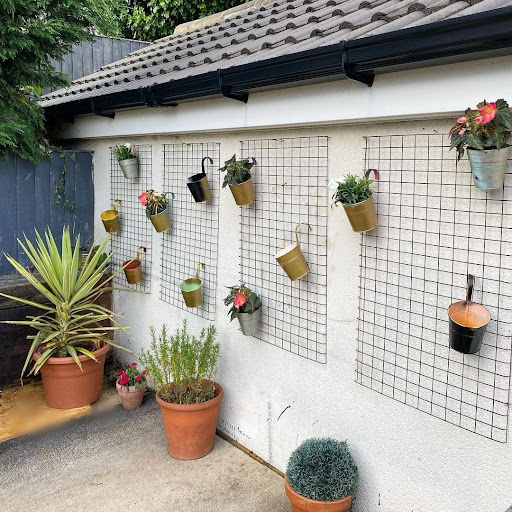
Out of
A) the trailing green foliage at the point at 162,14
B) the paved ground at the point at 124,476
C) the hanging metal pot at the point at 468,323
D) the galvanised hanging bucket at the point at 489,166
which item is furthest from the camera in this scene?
the trailing green foliage at the point at 162,14

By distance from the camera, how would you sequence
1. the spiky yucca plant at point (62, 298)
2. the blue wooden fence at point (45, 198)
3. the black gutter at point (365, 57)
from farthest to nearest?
1. the blue wooden fence at point (45, 198)
2. the spiky yucca plant at point (62, 298)
3. the black gutter at point (365, 57)

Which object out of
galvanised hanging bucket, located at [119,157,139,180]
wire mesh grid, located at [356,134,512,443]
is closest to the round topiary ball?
wire mesh grid, located at [356,134,512,443]

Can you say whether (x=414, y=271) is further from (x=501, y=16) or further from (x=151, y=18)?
(x=151, y=18)

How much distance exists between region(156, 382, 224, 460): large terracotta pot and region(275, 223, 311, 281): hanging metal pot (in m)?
1.18

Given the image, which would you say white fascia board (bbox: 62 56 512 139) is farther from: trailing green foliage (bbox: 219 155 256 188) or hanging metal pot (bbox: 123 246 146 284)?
hanging metal pot (bbox: 123 246 146 284)

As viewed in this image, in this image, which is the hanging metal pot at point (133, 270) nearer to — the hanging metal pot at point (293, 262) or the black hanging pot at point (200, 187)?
the black hanging pot at point (200, 187)

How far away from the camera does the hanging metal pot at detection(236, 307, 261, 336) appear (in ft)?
11.9

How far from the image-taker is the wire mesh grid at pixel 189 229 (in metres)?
4.18

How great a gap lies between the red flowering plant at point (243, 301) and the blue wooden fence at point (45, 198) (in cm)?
251

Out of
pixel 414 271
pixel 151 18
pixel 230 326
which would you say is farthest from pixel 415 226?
pixel 151 18

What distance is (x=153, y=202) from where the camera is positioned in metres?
4.48

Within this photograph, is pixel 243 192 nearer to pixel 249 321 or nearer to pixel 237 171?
pixel 237 171

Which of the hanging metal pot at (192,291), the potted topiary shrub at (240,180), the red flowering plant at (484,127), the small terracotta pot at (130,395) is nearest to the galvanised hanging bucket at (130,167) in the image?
the hanging metal pot at (192,291)

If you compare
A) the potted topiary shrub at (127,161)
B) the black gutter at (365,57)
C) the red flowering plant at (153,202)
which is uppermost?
the black gutter at (365,57)
